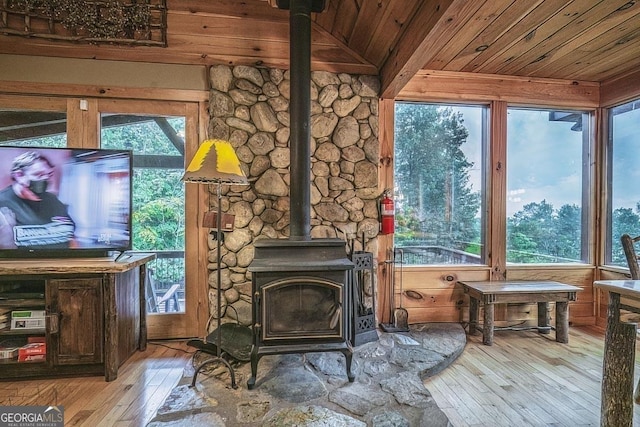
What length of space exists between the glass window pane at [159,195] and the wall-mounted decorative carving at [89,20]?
0.65m

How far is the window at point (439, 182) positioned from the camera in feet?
10.2

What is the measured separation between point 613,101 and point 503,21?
1818mm

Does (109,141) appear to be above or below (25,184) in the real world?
above

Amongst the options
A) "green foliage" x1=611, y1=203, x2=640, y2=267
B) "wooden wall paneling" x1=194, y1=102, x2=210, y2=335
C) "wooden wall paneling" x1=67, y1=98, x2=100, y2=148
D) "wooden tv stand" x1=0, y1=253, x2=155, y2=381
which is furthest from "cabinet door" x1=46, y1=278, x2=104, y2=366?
"green foliage" x1=611, y1=203, x2=640, y2=267

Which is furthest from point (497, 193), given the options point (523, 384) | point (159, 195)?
point (159, 195)

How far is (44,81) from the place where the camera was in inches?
102

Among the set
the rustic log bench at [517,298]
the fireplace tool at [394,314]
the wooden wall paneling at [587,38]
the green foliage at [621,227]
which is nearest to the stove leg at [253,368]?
the fireplace tool at [394,314]

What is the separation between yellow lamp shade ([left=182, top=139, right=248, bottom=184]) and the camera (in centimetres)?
195

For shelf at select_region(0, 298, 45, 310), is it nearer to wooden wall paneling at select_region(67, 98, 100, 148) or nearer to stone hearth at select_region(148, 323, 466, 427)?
stone hearth at select_region(148, 323, 466, 427)

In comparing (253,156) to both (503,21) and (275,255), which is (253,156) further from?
(503,21)

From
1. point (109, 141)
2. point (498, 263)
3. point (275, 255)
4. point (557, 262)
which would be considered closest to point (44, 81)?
point (109, 141)

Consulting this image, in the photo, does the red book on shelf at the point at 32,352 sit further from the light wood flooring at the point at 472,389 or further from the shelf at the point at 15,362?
the light wood flooring at the point at 472,389

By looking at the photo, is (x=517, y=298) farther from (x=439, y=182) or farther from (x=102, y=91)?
(x=102, y=91)

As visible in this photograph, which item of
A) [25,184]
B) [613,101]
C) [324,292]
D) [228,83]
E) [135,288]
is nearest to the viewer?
[324,292]
